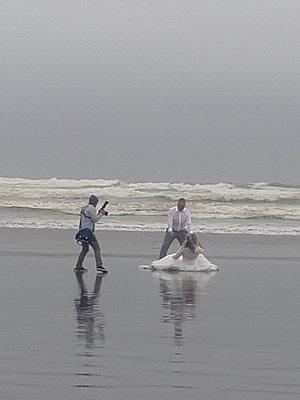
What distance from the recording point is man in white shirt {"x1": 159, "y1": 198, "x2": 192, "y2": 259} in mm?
17703

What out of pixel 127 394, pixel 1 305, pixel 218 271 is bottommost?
pixel 127 394

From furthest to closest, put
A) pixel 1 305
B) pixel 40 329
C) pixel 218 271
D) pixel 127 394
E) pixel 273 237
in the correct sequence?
pixel 273 237
pixel 218 271
pixel 1 305
pixel 40 329
pixel 127 394

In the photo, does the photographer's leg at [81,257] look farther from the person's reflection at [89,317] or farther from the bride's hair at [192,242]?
the person's reflection at [89,317]

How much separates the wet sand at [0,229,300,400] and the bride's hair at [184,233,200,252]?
0.63 metres

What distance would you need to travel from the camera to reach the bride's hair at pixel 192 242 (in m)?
16.5

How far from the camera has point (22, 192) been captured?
4788cm

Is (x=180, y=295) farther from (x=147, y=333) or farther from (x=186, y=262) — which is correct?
(x=186, y=262)

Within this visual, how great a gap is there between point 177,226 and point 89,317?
7508mm

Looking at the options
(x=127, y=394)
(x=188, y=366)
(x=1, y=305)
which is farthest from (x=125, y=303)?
(x=127, y=394)

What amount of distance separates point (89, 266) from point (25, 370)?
10.4 m

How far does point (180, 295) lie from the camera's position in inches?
513

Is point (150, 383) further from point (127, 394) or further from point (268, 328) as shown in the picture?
point (268, 328)

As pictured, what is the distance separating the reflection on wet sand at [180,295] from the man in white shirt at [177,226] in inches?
49.5

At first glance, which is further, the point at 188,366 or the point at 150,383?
the point at 188,366
